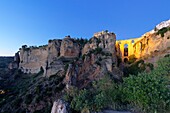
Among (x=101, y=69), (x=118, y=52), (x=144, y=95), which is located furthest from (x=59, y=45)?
(x=144, y=95)

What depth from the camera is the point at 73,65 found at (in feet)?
191

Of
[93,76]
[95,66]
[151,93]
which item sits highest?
[95,66]

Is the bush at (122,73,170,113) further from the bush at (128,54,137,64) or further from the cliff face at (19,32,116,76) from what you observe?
the bush at (128,54,137,64)

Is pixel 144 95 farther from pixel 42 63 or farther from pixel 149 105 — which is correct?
pixel 42 63

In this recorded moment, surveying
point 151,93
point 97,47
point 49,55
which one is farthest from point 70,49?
point 151,93

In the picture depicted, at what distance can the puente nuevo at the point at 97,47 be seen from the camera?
61.2 m

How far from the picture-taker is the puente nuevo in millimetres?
61188

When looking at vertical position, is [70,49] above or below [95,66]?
above

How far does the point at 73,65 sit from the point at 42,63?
33445mm

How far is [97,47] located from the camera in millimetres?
65000

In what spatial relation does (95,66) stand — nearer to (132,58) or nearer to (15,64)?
(132,58)

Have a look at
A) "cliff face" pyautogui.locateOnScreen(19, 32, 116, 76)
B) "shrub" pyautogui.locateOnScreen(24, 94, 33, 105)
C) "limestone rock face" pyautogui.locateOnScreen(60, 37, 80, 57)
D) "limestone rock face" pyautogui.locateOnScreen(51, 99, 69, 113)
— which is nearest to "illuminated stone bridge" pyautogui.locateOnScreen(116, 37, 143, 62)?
"cliff face" pyautogui.locateOnScreen(19, 32, 116, 76)

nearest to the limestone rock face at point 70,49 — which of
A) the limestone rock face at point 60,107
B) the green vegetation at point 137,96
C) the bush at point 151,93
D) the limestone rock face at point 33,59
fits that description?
the limestone rock face at point 33,59

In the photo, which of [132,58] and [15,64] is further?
[15,64]
